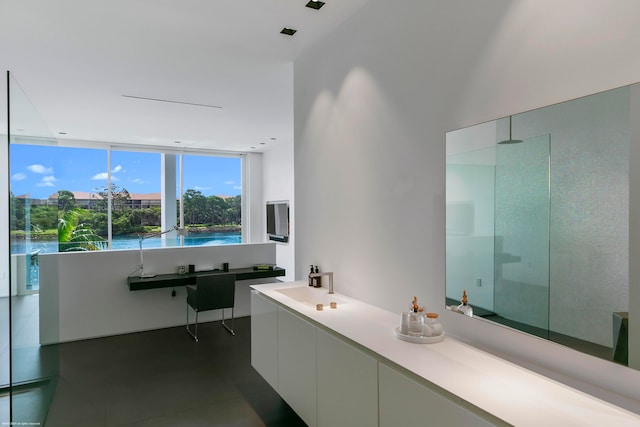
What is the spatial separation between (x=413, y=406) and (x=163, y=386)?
2.55 meters

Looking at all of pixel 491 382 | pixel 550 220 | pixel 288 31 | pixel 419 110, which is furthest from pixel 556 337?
pixel 288 31

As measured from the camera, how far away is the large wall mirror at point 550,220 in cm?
129

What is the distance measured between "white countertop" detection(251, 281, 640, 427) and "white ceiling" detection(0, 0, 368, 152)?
2094mm

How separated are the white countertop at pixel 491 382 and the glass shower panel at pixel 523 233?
0.73ft

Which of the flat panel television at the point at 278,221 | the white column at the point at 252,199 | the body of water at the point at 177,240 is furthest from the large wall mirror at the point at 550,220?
the white column at the point at 252,199

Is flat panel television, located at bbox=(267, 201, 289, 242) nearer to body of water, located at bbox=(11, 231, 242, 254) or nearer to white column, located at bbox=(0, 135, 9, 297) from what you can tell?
body of water, located at bbox=(11, 231, 242, 254)

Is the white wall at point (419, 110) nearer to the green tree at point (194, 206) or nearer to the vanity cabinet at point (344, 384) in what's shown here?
the vanity cabinet at point (344, 384)

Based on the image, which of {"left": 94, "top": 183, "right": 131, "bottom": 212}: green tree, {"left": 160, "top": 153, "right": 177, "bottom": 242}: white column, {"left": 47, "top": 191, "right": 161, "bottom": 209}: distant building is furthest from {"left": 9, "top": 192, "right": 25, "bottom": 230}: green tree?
{"left": 160, "top": 153, "right": 177, "bottom": 242}: white column

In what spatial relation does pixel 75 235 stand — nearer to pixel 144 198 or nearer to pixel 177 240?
pixel 144 198

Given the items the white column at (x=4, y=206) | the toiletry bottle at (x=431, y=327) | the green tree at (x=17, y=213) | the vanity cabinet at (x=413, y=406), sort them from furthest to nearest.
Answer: the white column at (x=4, y=206) < the green tree at (x=17, y=213) < the toiletry bottle at (x=431, y=327) < the vanity cabinet at (x=413, y=406)

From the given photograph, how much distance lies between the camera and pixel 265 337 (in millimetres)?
2855

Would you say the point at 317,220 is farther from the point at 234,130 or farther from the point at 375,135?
the point at 234,130

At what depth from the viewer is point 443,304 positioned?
6.57 feet

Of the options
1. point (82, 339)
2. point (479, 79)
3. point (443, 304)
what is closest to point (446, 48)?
point (479, 79)
